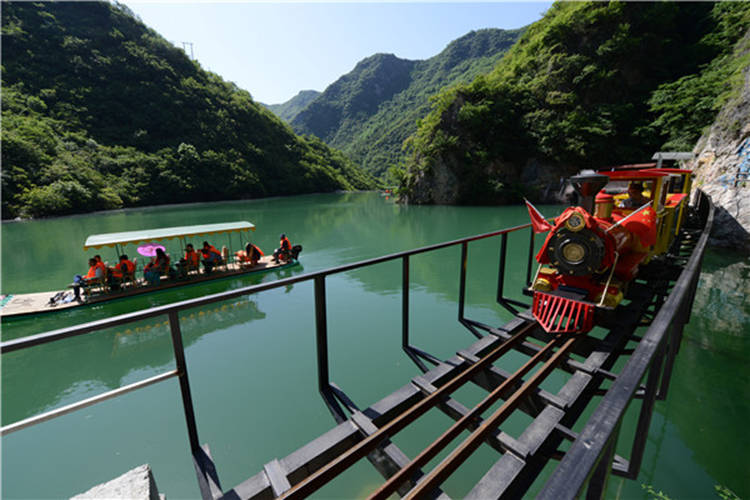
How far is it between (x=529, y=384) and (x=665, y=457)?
119 inches

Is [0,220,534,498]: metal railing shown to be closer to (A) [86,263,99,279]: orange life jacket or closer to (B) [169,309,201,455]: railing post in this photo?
(B) [169,309,201,455]: railing post

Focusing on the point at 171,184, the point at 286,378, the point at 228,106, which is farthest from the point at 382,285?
the point at 228,106

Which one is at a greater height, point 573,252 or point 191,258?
point 573,252

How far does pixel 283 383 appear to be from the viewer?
673 centimetres

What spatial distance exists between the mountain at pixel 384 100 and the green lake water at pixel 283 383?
121960 millimetres

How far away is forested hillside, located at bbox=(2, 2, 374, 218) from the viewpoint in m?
40.6

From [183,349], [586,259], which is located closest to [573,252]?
[586,259]

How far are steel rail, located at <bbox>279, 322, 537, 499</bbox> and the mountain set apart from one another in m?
129

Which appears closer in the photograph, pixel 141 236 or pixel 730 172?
pixel 141 236

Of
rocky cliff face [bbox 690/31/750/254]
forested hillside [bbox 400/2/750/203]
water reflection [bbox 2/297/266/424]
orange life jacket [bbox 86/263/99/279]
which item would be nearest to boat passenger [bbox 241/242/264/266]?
water reflection [bbox 2/297/266/424]

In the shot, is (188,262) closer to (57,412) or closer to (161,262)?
(161,262)

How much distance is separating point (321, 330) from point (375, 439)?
0.95 metres

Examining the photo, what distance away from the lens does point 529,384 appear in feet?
9.31

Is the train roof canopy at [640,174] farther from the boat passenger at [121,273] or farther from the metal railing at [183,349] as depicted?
the boat passenger at [121,273]
